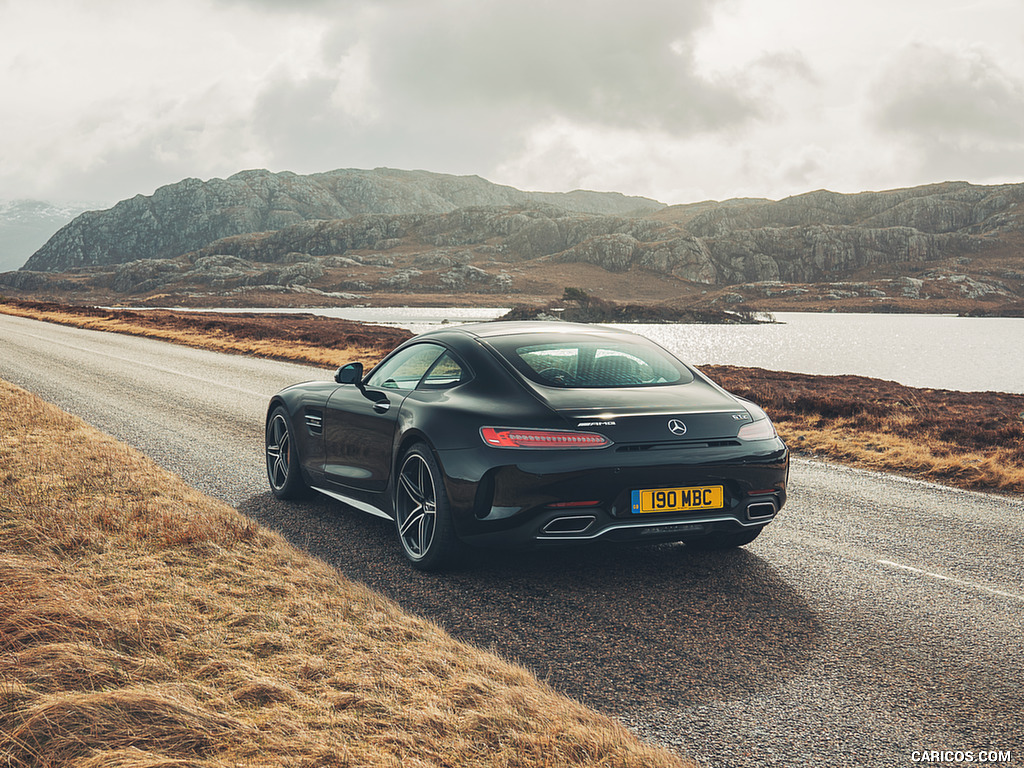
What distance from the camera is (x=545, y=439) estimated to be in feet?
15.2

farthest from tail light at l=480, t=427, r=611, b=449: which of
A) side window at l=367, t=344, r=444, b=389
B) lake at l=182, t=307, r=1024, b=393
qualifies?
lake at l=182, t=307, r=1024, b=393

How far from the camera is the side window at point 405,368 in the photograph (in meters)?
5.84

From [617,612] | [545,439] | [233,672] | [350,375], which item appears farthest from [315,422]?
[233,672]

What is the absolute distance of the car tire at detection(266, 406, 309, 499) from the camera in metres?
6.94

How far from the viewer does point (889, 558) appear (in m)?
5.64

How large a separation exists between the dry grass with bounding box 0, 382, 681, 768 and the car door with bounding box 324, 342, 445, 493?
0.83m

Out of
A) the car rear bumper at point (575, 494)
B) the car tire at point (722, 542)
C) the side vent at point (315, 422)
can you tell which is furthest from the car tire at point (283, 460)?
the car tire at point (722, 542)

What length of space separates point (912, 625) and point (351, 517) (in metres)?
4.16

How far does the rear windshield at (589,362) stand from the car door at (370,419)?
67cm

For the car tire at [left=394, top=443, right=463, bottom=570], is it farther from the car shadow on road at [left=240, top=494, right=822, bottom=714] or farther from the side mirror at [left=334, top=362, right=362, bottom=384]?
the side mirror at [left=334, top=362, right=362, bottom=384]

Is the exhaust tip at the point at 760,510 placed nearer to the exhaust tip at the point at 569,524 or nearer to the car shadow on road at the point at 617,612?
the car shadow on road at the point at 617,612

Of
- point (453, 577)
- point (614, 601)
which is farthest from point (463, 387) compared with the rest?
point (614, 601)

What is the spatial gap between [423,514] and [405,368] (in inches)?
53.6

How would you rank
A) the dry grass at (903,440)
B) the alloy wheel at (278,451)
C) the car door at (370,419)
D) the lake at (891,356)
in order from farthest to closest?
the lake at (891,356)
the dry grass at (903,440)
the alloy wheel at (278,451)
the car door at (370,419)
